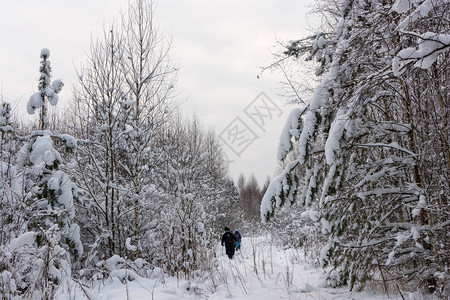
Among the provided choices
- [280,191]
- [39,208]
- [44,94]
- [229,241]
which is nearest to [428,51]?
[280,191]

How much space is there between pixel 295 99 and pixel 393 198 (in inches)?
146

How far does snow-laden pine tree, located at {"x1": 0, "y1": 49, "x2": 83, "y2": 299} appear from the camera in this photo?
2.76 metres

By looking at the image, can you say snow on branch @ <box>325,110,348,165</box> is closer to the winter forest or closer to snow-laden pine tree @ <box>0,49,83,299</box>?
the winter forest

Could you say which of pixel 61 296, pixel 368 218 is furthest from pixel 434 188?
pixel 61 296

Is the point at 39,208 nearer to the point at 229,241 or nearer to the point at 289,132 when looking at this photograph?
the point at 289,132

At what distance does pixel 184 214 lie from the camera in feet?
24.1

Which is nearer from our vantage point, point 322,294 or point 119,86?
point 322,294

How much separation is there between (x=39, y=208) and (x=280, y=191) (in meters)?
3.43

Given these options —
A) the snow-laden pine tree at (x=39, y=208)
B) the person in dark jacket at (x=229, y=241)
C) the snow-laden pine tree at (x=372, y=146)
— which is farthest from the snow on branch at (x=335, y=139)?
the person in dark jacket at (x=229, y=241)

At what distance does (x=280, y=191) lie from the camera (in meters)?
3.37

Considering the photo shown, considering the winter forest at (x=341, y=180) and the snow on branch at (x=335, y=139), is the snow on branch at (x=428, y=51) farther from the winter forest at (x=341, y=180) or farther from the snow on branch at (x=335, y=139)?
the snow on branch at (x=335, y=139)

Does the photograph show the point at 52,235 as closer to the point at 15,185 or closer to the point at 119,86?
the point at 15,185

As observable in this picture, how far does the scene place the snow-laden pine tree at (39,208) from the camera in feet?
9.06

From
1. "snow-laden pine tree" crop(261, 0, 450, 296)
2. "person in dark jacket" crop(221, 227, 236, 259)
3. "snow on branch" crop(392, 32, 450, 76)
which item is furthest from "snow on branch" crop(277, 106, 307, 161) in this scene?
"person in dark jacket" crop(221, 227, 236, 259)
